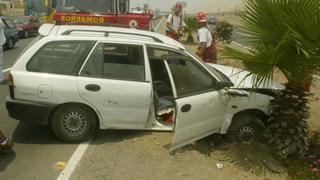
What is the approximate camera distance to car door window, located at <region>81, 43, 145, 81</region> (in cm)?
648

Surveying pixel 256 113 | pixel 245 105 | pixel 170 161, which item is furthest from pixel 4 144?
pixel 256 113

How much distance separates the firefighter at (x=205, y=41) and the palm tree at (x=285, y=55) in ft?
12.1

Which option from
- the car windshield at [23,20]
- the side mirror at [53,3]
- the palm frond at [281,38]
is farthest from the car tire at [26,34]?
the palm frond at [281,38]

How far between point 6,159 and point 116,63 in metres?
1.96

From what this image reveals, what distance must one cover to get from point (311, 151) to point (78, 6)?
25.3ft

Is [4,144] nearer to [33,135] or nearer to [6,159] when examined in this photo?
[6,159]

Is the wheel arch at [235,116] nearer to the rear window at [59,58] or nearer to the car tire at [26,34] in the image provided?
the rear window at [59,58]

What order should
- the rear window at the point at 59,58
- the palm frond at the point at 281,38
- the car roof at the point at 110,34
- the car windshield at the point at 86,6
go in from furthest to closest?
the car windshield at the point at 86,6, the car roof at the point at 110,34, the rear window at the point at 59,58, the palm frond at the point at 281,38

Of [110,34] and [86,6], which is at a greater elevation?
[110,34]

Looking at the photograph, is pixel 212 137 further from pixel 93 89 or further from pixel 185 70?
pixel 93 89

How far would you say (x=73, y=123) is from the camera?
6.49 m

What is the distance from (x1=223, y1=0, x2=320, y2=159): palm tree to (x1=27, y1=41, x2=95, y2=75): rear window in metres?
2.12

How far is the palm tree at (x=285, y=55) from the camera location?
17.7 ft

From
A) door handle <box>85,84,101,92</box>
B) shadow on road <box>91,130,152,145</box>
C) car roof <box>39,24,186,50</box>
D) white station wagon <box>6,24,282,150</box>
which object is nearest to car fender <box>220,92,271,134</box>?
white station wagon <box>6,24,282,150</box>
